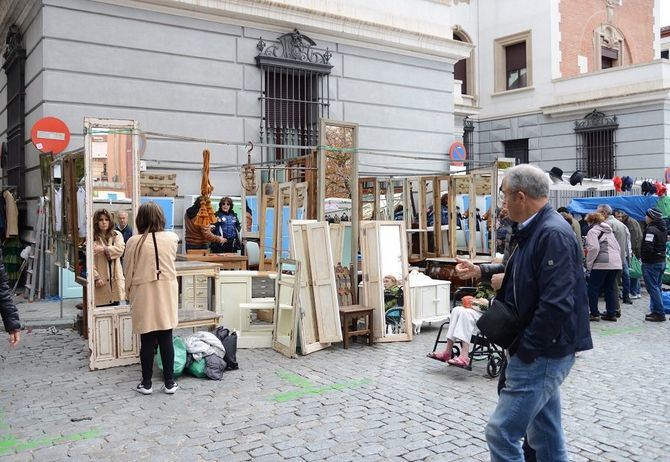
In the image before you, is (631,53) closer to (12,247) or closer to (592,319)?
(592,319)

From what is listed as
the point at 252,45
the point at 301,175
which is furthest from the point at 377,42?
the point at 301,175

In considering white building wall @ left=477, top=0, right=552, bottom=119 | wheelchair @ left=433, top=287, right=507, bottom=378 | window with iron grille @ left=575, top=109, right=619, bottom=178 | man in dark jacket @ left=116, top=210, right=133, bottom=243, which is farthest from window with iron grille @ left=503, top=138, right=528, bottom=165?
wheelchair @ left=433, top=287, right=507, bottom=378

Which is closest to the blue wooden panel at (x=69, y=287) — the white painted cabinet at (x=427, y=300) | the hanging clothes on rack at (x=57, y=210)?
the hanging clothes on rack at (x=57, y=210)

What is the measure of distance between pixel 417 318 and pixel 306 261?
80.6 inches

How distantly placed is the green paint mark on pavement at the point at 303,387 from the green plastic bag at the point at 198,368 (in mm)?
769

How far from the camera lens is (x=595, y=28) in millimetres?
24781

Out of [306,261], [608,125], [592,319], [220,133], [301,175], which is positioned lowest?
[592,319]

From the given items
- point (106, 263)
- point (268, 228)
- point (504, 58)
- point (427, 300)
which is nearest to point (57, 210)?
point (106, 263)

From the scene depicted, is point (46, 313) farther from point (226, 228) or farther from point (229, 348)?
point (229, 348)

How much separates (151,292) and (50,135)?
531cm

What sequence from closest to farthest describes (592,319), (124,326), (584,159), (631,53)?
(124,326) → (592,319) → (584,159) → (631,53)

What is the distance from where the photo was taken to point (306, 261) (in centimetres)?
752

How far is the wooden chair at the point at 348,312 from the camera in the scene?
769 cm

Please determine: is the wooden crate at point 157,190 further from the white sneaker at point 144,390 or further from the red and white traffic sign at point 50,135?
the white sneaker at point 144,390
